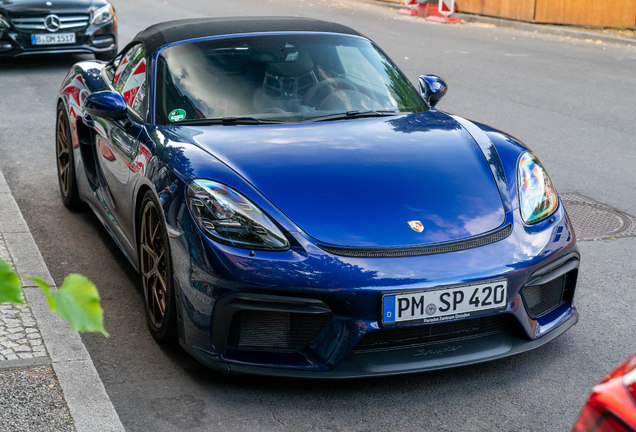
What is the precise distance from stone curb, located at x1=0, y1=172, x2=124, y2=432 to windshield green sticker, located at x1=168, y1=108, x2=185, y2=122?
3.38ft

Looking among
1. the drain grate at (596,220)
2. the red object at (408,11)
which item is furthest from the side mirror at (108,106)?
the red object at (408,11)

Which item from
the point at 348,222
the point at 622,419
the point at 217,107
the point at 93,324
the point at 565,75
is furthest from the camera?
the point at 565,75

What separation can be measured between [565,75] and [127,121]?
28.7 feet

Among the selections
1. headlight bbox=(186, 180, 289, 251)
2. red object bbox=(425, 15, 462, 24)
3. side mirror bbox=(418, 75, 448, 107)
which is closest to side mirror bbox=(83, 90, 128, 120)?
headlight bbox=(186, 180, 289, 251)

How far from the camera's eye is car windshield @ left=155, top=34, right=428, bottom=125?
163 inches

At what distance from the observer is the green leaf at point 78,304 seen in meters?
1.10

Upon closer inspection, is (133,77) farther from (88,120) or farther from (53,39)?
(53,39)

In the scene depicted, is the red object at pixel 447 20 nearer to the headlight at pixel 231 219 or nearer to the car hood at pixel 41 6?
the car hood at pixel 41 6

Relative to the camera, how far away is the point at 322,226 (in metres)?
3.17

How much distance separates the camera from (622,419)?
1.60 meters

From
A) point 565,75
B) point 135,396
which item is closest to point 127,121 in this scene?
point 135,396

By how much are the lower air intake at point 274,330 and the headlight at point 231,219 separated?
26cm

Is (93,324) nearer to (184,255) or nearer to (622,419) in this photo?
(622,419)

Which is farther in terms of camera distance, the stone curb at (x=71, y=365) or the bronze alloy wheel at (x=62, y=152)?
the bronze alloy wheel at (x=62, y=152)
